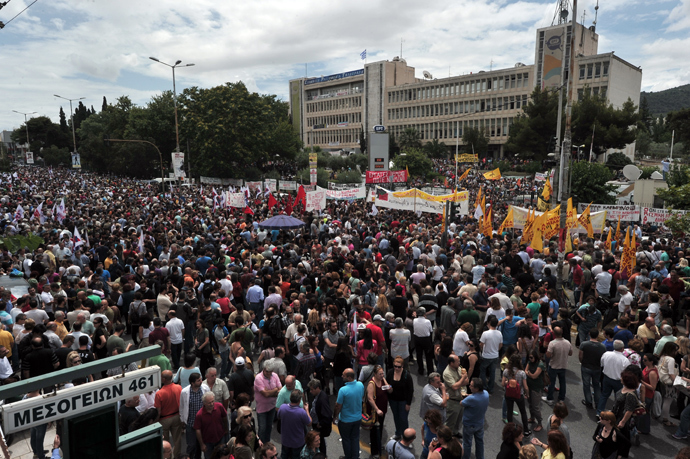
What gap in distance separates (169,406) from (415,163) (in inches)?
2120

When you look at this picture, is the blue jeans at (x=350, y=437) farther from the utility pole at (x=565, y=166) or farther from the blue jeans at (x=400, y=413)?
the utility pole at (x=565, y=166)

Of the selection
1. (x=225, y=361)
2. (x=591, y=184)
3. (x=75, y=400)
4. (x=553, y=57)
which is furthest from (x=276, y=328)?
(x=553, y=57)

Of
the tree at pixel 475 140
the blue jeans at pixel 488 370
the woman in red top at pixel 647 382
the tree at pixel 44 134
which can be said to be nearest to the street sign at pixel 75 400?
the blue jeans at pixel 488 370

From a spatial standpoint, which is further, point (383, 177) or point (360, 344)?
point (383, 177)

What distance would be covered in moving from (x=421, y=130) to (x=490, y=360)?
90.1m

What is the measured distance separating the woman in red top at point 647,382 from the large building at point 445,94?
57.7 metres

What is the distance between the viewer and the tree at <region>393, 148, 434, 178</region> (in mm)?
57719

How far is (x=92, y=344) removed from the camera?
788cm

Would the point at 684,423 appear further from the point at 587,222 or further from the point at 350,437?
the point at 587,222

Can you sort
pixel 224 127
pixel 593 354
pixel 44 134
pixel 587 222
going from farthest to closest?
pixel 44 134 < pixel 224 127 < pixel 587 222 < pixel 593 354

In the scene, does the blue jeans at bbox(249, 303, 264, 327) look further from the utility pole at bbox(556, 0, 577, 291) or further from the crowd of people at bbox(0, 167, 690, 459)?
the utility pole at bbox(556, 0, 577, 291)

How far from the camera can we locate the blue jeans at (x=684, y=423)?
692cm

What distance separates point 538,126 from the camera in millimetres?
54094

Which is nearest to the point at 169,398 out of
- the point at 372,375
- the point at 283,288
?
the point at 372,375
